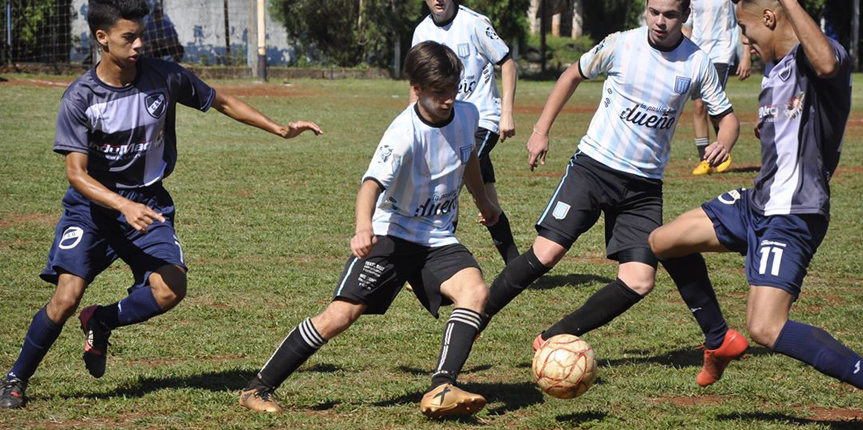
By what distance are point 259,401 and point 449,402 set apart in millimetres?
891

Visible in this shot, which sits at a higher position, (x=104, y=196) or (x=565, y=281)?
(x=104, y=196)

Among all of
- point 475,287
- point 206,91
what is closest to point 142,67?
point 206,91

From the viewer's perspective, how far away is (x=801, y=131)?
14.8 ft

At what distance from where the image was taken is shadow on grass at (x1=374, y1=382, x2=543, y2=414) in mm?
5031

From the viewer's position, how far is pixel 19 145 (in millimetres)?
14492

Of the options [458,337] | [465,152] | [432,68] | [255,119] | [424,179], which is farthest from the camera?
[255,119]

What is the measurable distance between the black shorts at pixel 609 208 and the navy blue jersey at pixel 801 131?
1.15 m

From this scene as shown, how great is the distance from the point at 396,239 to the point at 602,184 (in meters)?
1.43

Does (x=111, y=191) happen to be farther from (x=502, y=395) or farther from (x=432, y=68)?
(x=502, y=395)

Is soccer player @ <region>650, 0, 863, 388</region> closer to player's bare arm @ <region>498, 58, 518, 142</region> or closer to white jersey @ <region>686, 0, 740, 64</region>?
player's bare arm @ <region>498, 58, 518, 142</region>

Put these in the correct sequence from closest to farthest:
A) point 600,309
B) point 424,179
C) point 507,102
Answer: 1. point 424,179
2. point 600,309
3. point 507,102

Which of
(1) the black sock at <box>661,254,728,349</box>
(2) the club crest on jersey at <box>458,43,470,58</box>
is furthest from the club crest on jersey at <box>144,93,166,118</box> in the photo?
(2) the club crest on jersey at <box>458,43,470,58</box>

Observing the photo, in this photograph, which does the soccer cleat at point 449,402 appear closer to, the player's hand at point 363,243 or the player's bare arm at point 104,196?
the player's hand at point 363,243

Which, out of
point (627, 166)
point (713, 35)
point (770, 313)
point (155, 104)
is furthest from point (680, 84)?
point (713, 35)
